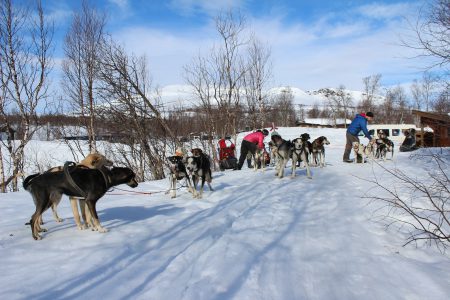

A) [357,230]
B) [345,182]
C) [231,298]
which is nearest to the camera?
[231,298]

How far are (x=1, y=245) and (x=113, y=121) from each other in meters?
9.88

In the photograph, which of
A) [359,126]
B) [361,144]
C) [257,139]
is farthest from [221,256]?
[361,144]

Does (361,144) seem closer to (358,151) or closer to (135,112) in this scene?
(358,151)

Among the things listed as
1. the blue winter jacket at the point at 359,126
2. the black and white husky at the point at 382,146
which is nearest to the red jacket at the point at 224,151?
the blue winter jacket at the point at 359,126

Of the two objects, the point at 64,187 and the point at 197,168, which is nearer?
the point at 64,187

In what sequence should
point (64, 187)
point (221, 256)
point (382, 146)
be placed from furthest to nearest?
point (382, 146), point (64, 187), point (221, 256)

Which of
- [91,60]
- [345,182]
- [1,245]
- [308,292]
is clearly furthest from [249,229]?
[91,60]

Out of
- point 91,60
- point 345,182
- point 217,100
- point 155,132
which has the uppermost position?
point 91,60

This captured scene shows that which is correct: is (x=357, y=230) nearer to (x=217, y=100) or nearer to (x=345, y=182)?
(x=345, y=182)

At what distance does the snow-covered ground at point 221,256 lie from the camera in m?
3.15

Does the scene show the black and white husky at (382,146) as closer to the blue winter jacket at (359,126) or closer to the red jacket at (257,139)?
the blue winter jacket at (359,126)

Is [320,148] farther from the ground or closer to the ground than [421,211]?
farther from the ground

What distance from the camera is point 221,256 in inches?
154

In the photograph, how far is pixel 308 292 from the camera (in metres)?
3.16
